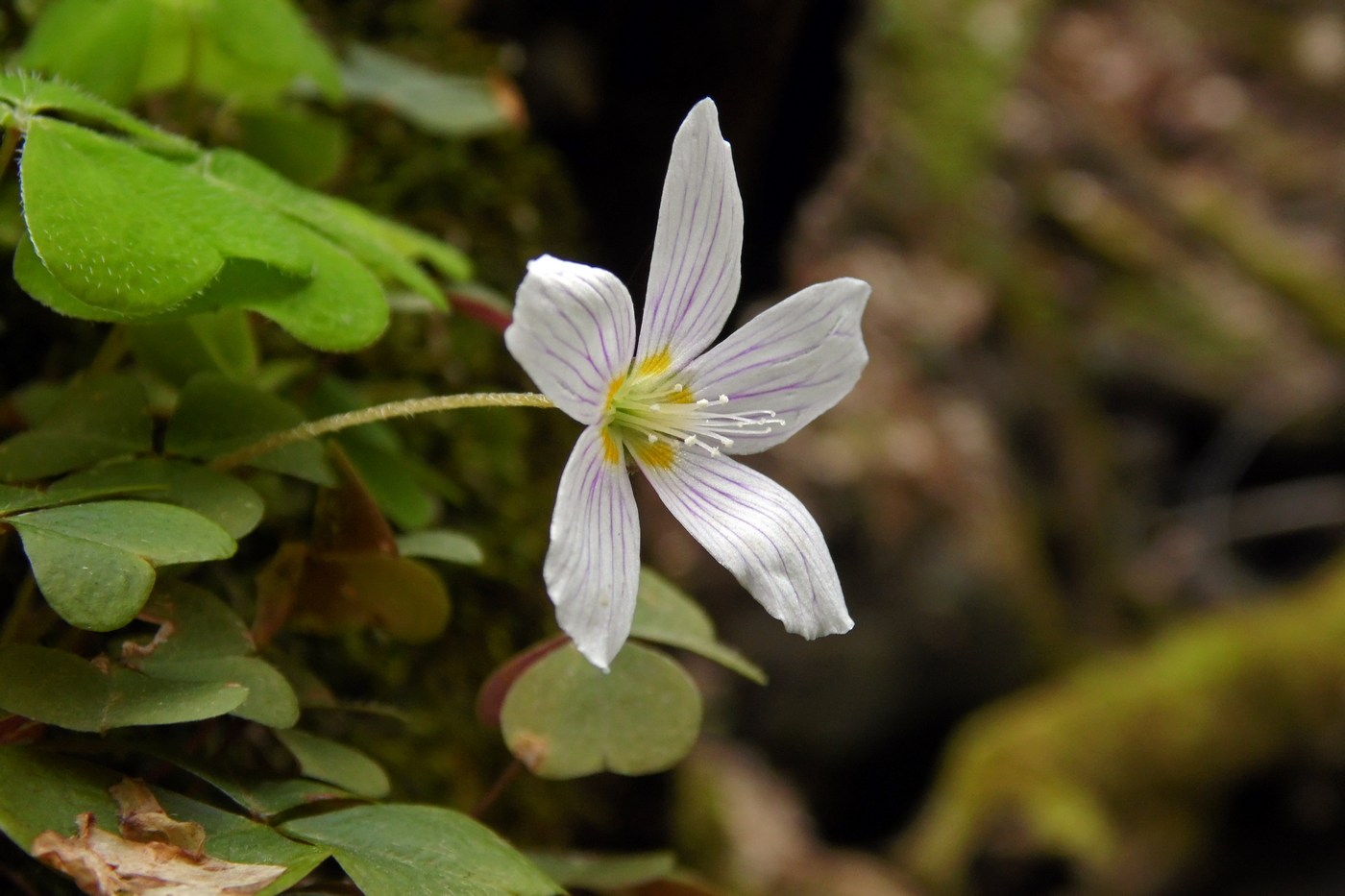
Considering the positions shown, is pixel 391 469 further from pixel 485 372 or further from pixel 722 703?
pixel 722 703

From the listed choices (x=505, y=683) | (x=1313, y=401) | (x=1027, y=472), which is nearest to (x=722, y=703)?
(x=1027, y=472)

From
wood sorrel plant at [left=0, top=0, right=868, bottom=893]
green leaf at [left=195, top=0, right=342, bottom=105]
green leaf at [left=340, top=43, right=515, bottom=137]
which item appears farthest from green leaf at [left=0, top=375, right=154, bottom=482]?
green leaf at [left=340, top=43, right=515, bottom=137]

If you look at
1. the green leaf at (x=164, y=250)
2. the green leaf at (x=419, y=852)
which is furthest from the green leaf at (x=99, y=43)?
the green leaf at (x=419, y=852)

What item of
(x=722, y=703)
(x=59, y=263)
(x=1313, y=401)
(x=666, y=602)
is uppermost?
(x=59, y=263)

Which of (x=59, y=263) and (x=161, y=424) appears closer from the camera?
(x=59, y=263)

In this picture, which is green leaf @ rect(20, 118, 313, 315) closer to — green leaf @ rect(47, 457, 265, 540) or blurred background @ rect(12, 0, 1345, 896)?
green leaf @ rect(47, 457, 265, 540)

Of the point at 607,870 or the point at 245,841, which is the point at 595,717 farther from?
the point at 245,841

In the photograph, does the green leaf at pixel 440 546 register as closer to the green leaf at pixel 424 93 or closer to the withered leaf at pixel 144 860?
the withered leaf at pixel 144 860
